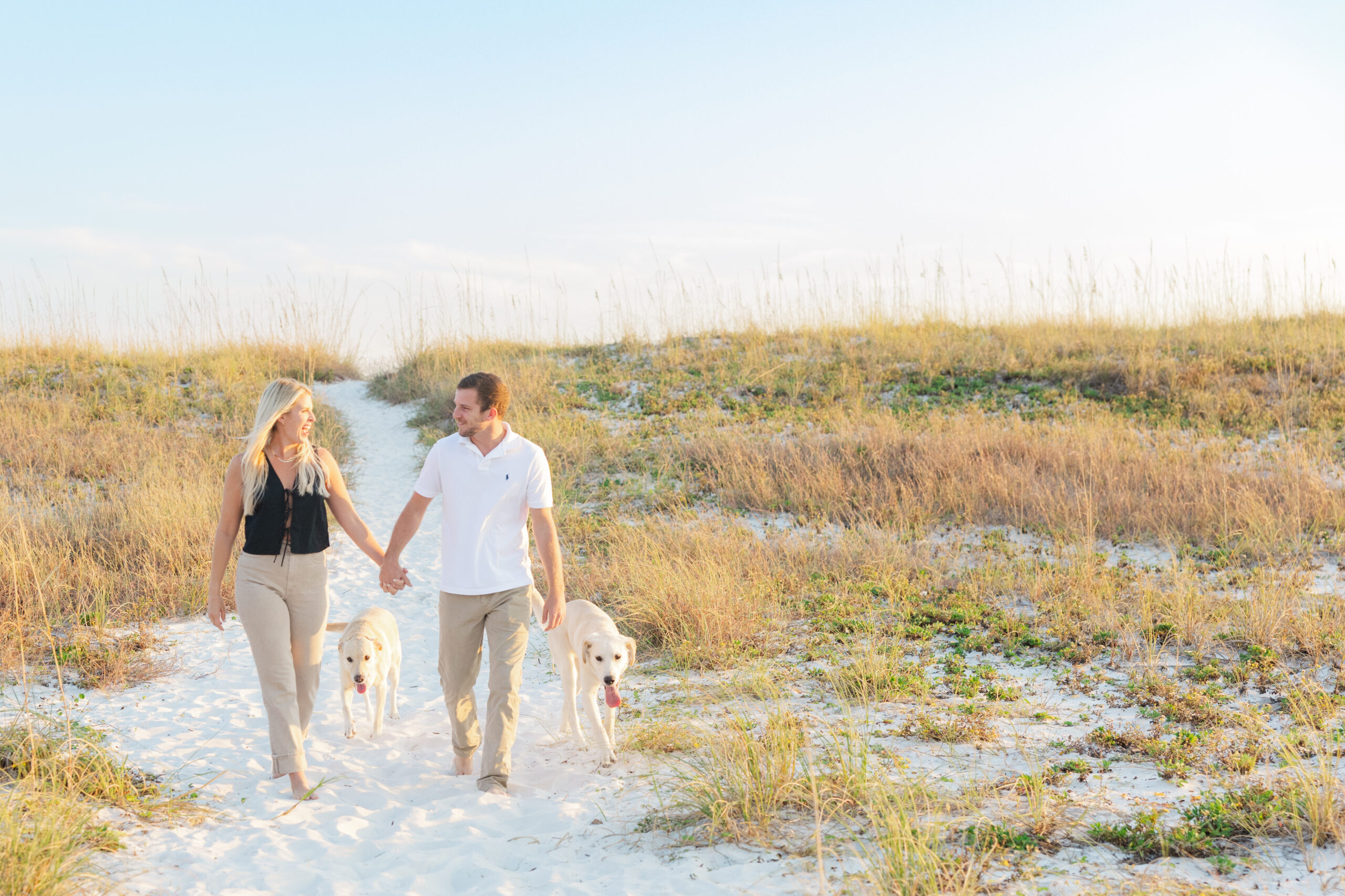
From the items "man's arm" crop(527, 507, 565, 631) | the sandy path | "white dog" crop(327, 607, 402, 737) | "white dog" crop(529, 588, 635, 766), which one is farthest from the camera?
"white dog" crop(327, 607, 402, 737)

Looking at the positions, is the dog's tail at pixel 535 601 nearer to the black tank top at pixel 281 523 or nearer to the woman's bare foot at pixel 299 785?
the black tank top at pixel 281 523

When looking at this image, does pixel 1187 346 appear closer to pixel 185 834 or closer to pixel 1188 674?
pixel 1188 674

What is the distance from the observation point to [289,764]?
4.37 metres

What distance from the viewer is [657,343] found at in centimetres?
1920

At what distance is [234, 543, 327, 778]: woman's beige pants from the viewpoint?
4191 mm

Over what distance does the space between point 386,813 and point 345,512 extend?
1.55 m

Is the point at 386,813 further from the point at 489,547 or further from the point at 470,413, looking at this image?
the point at 470,413

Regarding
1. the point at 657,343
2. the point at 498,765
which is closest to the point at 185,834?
the point at 498,765

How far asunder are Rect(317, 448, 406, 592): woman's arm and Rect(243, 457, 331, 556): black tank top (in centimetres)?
12

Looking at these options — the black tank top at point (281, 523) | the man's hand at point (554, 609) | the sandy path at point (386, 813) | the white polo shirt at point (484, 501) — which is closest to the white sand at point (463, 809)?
the sandy path at point (386, 813)

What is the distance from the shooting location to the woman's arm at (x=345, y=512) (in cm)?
446

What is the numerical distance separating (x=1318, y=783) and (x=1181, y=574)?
402 cm

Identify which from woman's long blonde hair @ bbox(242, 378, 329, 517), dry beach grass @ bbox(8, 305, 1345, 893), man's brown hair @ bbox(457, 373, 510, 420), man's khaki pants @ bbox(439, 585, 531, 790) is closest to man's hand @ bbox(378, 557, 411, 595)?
man's khaki pants @ bbox(439, 585, 531, 790)

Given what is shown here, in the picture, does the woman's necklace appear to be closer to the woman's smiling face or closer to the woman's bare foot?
the woman's smiling face
